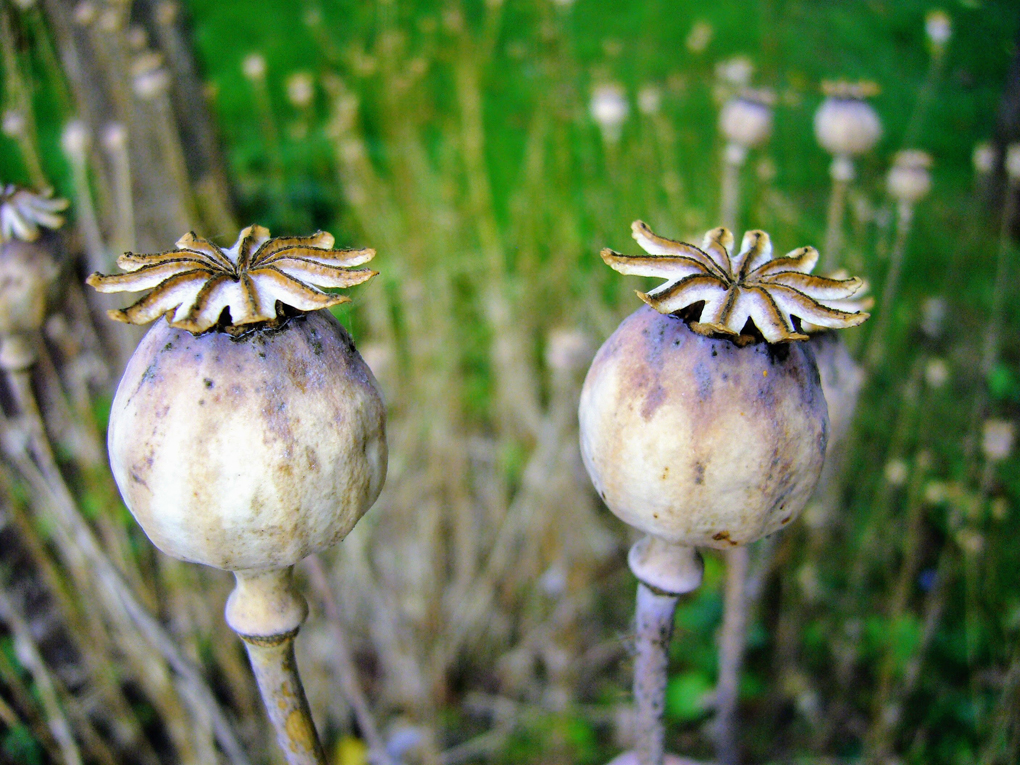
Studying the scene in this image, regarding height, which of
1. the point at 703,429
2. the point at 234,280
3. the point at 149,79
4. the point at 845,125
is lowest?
the point at 703,429

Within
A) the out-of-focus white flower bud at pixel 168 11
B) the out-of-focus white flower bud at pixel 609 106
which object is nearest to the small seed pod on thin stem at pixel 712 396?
the out-of-focus white flower bud at pixel 609 106

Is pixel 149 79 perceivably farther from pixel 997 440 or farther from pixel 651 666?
pixel 997 440

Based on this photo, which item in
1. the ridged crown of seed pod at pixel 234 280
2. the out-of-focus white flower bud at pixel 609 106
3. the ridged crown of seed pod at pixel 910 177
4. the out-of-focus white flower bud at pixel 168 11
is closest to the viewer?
the ridged crown of seed pod at pixel 234 280

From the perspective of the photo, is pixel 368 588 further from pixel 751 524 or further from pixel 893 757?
pixel 751 524

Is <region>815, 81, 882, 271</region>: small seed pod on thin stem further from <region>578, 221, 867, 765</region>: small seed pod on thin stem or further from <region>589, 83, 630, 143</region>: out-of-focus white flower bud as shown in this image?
<region>578, 221, 867, 765</region>: small seed pod on thin stem

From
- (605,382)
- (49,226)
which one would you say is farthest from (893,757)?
(49,226)

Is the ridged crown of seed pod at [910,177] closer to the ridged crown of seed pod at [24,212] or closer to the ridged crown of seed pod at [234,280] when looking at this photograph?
the ridged crown of seed pod at [234,280]

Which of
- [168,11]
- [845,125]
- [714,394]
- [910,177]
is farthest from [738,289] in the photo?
[168,11]
